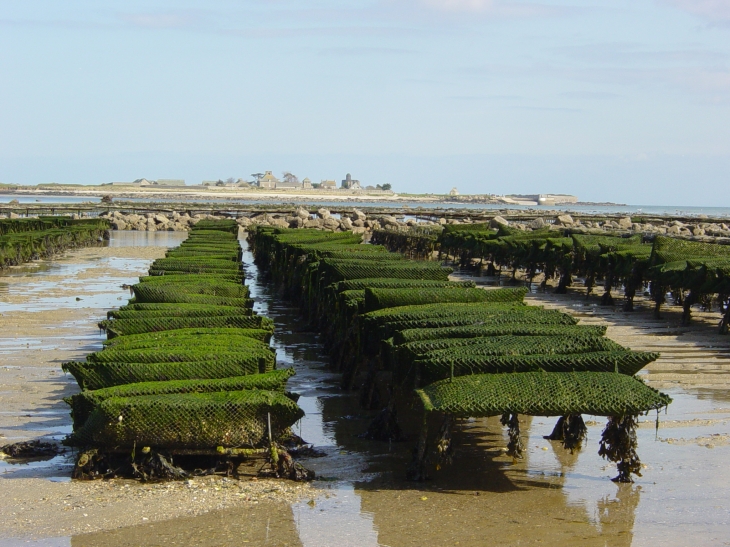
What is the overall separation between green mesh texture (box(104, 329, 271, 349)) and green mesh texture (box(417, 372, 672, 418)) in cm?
306

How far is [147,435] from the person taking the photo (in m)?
7.83

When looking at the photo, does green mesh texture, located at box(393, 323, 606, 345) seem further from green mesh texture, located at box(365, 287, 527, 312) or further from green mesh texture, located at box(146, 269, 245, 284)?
green mesh texture, located at box(146, 269, 245, 284)

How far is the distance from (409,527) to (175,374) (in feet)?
9.87

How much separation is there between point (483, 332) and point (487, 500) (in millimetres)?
2572

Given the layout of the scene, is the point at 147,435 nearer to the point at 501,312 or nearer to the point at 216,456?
the point at 216,456

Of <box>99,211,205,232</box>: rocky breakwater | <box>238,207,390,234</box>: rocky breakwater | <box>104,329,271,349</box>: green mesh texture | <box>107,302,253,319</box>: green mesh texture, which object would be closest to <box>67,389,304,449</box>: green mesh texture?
<box>104,329,271,349</box>: green mesh texture

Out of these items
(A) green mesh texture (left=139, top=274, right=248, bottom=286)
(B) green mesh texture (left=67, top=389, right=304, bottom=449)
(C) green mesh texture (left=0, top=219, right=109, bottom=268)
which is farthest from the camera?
(C) green mesh texture (left=0, top=219, right=109, bottom=268)

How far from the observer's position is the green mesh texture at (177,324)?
451 inches

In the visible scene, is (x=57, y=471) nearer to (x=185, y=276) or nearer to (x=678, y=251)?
(x=185, y=276)

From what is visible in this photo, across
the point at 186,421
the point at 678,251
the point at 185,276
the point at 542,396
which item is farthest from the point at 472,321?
the point at 678,251

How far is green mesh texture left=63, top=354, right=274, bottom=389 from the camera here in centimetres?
891

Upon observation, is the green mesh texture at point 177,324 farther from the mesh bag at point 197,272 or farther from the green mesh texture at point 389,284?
the mesh bag at point 197,272

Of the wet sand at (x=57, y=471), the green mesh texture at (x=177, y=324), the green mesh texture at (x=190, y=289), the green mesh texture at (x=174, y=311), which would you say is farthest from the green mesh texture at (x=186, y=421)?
the green mesh texture at (x=190, y=289)

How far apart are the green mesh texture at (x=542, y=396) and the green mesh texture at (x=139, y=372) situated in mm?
2045
